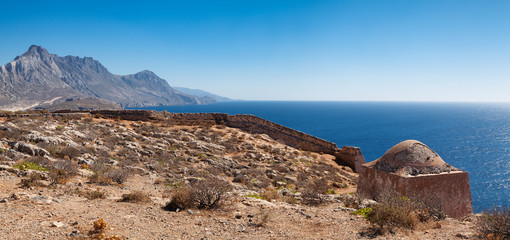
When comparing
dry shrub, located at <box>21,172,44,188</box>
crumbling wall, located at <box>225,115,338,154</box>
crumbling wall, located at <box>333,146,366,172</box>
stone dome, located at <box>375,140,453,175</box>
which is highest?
stone dome, located at <box>375,140,453,175</box>

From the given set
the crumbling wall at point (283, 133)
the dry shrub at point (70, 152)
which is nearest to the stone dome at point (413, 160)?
the dry shrub at point (70, 152)

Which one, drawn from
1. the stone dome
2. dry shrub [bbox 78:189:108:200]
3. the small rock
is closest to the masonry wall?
the stone dome

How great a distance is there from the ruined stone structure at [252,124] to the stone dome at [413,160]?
1123cm

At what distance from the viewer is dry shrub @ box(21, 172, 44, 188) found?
22.5 ft

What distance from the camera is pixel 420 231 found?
225 inches

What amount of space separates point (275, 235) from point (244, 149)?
12.7 metres

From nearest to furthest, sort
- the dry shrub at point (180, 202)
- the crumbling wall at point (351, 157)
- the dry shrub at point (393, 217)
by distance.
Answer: the dry shrub at point (393, 217), the dry shrub at point (180, 202), the crumbling wall at point (351, 157)

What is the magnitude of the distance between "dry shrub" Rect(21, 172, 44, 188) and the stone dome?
34.3ft

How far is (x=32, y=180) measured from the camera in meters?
7.04

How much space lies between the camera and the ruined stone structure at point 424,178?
8109mm

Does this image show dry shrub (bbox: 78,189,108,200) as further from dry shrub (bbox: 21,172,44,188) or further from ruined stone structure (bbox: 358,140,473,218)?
ruined stone structure (bbox: 358,140,473,218)

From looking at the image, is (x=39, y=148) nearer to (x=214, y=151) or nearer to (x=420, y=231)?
(x=214, y=151)

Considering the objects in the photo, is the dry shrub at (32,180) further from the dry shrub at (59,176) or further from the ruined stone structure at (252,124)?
the ruined stone structure at (252,124)

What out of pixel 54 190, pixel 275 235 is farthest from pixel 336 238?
pixel 54 190
